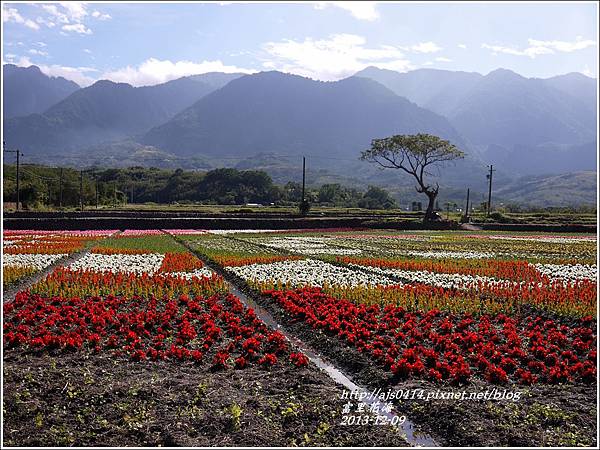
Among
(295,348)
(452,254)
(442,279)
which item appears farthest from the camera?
(452,254)

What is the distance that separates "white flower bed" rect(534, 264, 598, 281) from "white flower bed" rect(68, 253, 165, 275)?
13391mm

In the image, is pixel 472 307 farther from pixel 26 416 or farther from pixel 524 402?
pixel 26 416

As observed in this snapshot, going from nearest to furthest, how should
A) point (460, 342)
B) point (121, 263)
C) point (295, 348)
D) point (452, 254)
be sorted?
point (460, 342) → point (295, 348) → point (121, 263) → point (452, 254)

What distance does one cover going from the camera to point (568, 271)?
21406 millimetres

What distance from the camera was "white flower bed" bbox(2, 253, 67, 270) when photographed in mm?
21016

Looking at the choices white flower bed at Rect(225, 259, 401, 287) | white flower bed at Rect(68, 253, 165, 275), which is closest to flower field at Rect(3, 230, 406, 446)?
white flower bed at Rect(225, 259, 401, 287)

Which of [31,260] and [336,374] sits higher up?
[31,260]

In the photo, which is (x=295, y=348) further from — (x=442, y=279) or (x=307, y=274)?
Result: (x=442, y=279)

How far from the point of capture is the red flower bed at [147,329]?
9.93m

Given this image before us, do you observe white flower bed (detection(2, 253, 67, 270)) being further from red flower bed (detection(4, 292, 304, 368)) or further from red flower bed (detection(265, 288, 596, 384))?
red flower bed (detection(265, 288, 596, 384))

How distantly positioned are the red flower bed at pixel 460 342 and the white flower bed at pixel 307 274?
379cm

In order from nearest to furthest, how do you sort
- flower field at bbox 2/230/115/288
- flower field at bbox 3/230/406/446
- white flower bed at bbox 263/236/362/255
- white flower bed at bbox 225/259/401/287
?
flower field at bbox 3/230/406/446 → white flower bed at bbox 225/259/401/287 → flower field at bbox 2/230/115/288 → white flower bed at bbox 263/236/362/255

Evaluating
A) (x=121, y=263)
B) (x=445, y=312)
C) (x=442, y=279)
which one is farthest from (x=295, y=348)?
(x=121, y=263)

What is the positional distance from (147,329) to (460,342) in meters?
5.90
